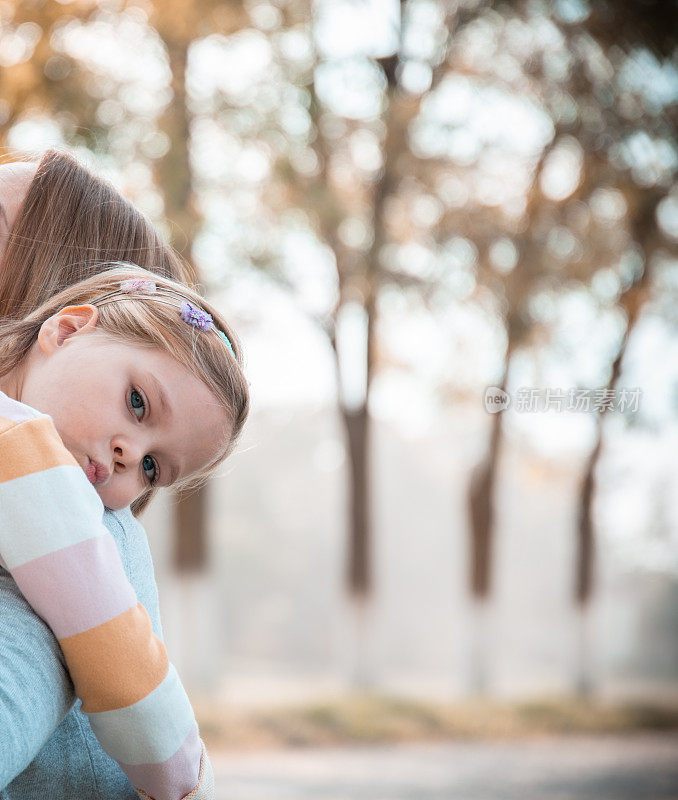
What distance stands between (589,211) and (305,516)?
49.0 feet

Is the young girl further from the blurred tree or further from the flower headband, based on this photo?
the blurred tree

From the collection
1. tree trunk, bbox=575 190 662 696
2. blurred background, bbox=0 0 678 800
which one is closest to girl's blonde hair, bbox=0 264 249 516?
blurred background, bbox=0 0 678 800

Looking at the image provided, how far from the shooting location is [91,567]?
84 centimetres

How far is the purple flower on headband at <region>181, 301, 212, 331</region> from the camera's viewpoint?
109 centimetres

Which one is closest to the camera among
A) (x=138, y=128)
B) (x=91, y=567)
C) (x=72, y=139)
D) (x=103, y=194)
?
(x=91, y=567)

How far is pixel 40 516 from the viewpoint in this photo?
0.83m

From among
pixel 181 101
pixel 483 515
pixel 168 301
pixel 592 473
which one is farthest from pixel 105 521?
pixel 592 473

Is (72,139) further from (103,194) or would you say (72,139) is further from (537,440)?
(537,440)

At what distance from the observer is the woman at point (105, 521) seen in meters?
0.80

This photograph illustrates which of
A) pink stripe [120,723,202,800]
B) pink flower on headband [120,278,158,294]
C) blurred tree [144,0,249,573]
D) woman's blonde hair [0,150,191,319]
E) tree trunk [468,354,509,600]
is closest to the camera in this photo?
pink stripe [120,723,202,800]

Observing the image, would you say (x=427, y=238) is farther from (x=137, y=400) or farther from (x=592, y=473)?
(x=137, y=400)

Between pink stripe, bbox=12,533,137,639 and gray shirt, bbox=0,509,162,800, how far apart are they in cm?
2

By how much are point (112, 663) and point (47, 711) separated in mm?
65

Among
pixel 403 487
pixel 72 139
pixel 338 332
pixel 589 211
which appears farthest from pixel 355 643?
pixel 403 487
